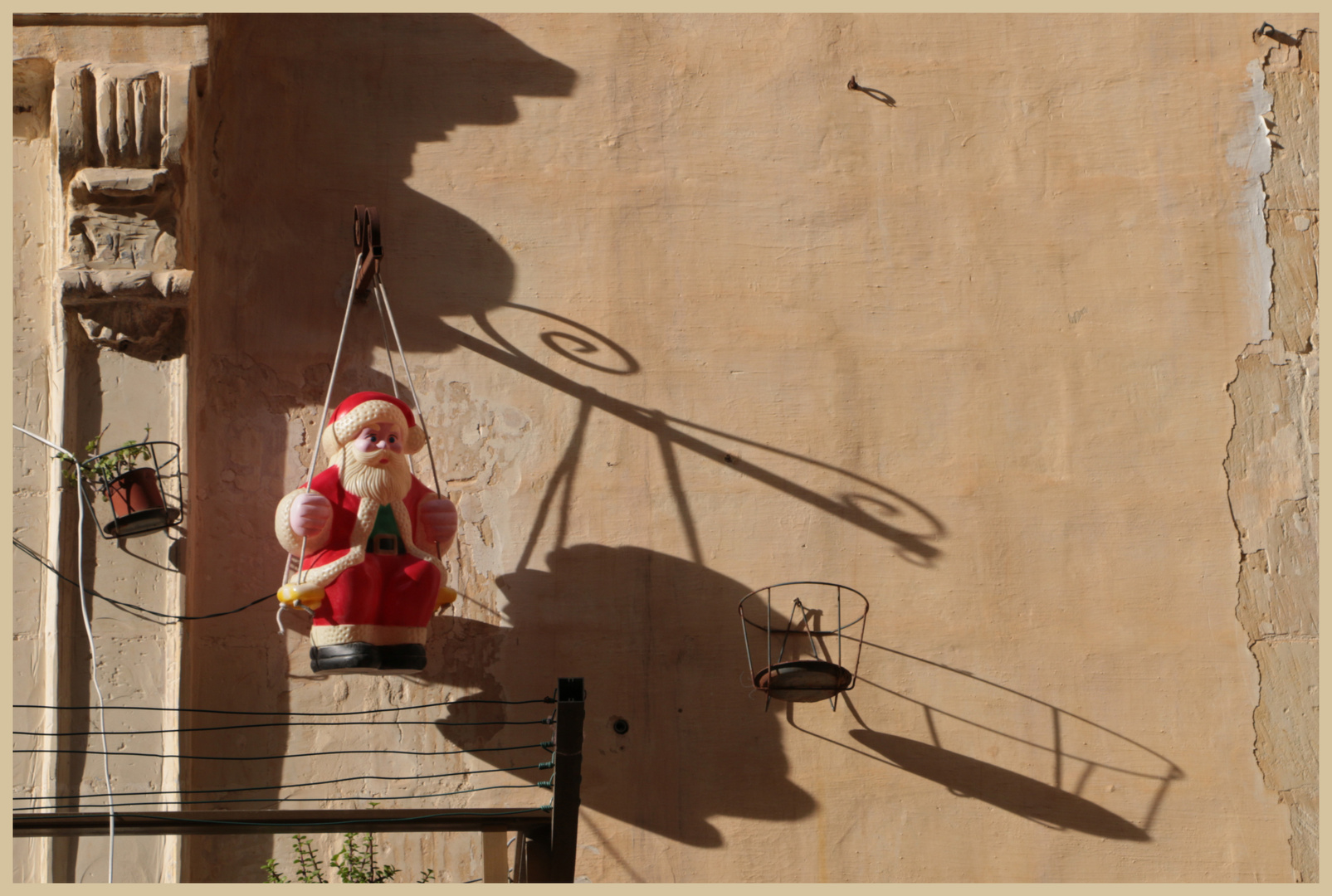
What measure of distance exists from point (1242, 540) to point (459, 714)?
9.73 feet

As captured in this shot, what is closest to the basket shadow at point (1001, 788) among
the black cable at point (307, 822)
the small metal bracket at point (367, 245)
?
the black cable at point (307, 822)

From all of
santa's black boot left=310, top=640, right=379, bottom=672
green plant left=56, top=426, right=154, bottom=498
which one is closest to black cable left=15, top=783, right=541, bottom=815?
santa's black boot left=310, top=640, right=379, bottom=672

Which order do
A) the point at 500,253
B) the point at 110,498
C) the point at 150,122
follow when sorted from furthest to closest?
1. the point at 500,253
2. the point at 150,122
3. the point at 110,498

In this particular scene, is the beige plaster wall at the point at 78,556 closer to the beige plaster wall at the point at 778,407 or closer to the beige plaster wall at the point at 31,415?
the beige plaster wall at the point at 31,415

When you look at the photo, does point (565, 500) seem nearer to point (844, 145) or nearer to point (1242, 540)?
point (844, 145)

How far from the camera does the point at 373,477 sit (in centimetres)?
453

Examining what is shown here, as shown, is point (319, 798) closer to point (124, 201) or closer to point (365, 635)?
point (365, 635)

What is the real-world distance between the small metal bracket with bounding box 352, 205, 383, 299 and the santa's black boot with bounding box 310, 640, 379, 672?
1429 mm

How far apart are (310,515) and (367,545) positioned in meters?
0.21

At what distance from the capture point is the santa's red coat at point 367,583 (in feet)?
14.5

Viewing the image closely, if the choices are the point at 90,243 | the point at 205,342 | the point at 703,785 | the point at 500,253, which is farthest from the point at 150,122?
the point at 703,785

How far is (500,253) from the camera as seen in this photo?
5422 millimetres

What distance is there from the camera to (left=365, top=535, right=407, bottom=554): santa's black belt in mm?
4492

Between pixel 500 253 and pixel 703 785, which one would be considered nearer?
pixel 703 785
